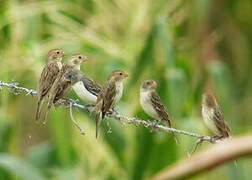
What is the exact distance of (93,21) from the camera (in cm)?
834

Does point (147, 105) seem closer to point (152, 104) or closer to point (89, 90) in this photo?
point (152, 104)

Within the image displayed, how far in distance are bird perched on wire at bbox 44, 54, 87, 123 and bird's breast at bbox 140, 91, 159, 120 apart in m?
0.33

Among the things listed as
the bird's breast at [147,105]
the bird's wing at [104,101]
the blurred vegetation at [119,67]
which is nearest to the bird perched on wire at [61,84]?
the bird's wing at [104,101]

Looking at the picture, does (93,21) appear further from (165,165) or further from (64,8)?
(165,165)

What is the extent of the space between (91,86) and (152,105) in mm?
267

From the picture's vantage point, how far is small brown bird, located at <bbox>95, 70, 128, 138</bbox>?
3.06 metres

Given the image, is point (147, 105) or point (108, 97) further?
point (147, 105)

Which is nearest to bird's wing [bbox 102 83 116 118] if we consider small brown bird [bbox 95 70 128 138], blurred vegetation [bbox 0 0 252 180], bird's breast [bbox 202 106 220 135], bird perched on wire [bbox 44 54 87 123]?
small brown bird [bbox 95 70 128 138]

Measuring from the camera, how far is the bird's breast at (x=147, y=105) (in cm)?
345

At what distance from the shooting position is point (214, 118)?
360cm

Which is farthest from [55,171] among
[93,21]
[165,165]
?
[93,21]

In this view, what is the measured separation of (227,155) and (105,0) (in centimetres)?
776

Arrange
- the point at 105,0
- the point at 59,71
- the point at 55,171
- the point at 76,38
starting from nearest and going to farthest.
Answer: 1. the point at 59,71
2. the point at 55,171
3. the point at 76,38
4. the point at 105,0

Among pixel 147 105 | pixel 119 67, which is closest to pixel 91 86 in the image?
pixel 147 105
